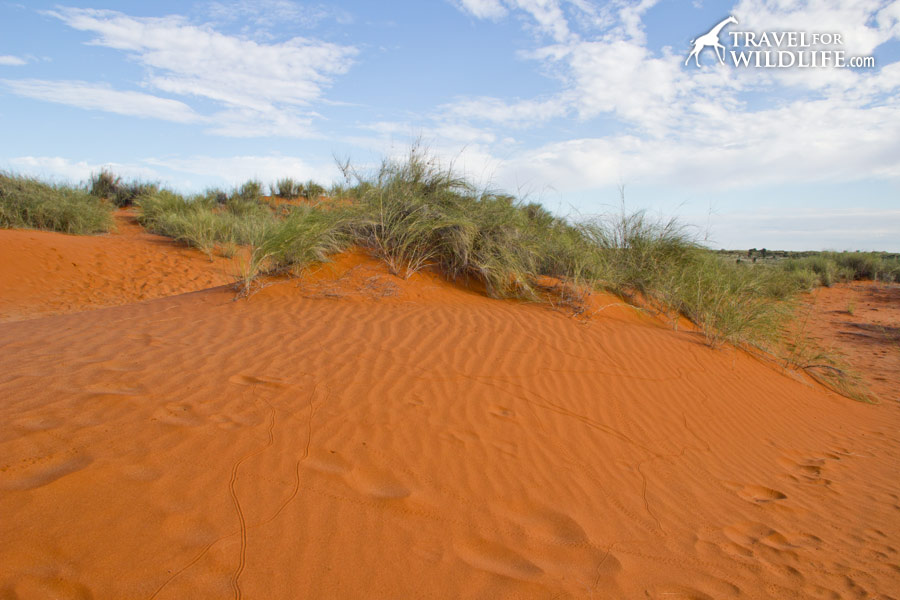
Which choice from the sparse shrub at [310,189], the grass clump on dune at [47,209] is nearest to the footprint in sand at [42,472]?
the grass clump on dune at [47,209]

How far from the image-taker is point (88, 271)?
11.1 metres

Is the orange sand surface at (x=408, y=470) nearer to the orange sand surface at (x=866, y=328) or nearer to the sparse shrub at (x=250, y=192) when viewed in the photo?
the orange sand surface at (x=866, y=328)

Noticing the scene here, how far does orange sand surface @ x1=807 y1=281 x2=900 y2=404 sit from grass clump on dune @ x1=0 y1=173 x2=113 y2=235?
61.0 feet

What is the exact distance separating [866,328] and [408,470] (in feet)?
45.0

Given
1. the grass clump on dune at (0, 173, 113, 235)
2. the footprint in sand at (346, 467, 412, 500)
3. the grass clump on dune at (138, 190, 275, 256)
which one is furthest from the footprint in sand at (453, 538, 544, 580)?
the grass clump on dune at (0, 173, 113, 235)

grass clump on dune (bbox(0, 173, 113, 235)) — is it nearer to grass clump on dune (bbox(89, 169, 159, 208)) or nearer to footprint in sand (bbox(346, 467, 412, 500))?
grass clump on dune (bbox(89, 169, 159, 208))

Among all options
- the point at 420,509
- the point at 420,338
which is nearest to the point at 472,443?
the point at 420,509

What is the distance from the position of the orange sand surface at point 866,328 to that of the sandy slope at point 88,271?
13.1 meters

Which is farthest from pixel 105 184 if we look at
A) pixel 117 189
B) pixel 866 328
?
pixel 866 328

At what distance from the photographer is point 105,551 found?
2.19 metres

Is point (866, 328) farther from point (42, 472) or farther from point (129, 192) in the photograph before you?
point (129, 192)

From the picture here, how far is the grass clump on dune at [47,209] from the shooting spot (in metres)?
13.1

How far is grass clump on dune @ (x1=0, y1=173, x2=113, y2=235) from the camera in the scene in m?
13.1

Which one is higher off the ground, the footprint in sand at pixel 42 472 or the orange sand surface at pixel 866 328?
the orange sand surface at pixel 866 328
